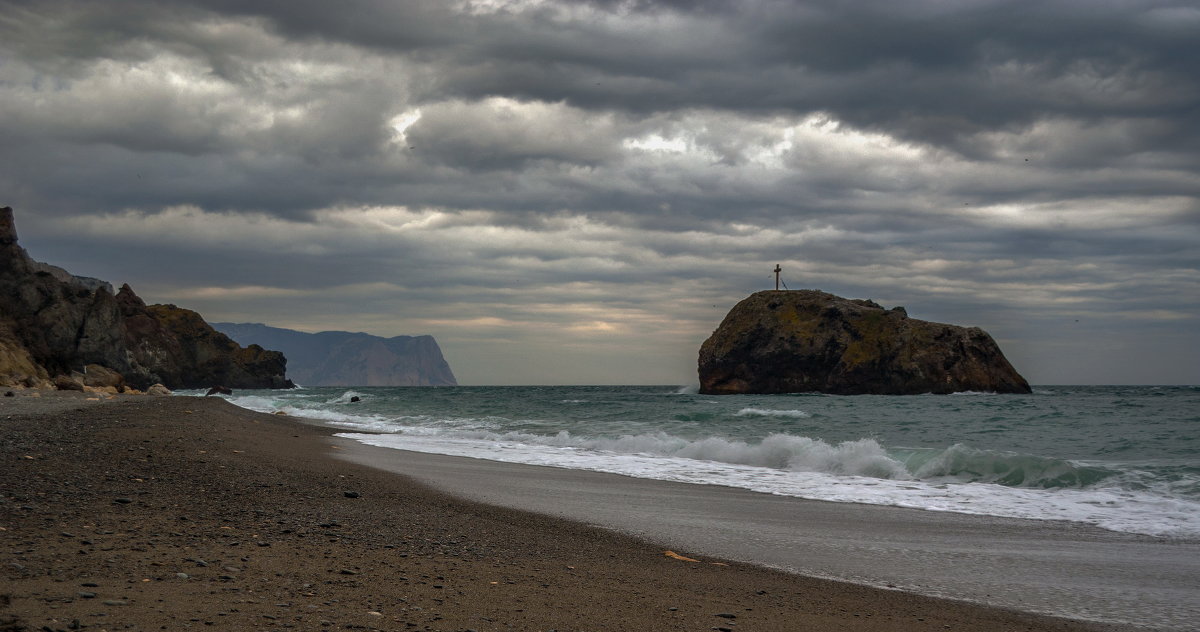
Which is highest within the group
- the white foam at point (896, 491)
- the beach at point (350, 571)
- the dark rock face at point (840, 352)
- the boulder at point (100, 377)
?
the dark rock face at point (840, 352)

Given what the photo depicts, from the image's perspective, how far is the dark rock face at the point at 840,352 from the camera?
2687 inches

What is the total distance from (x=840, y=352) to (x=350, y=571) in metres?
74.2

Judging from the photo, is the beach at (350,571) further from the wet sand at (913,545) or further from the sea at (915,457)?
the sea at (915,457)

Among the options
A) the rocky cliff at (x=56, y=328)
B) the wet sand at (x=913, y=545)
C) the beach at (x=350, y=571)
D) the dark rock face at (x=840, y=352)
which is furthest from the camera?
the dark rock face at (x=840, y=352)

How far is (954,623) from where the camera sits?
4.27 meters

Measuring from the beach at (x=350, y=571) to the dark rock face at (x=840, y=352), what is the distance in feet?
223

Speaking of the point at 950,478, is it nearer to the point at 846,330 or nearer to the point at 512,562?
the point at 512,562

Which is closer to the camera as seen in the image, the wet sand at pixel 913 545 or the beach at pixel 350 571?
the beach at pixel 350 571

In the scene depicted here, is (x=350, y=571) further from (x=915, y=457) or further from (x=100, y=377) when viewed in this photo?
(x=100, y=377)

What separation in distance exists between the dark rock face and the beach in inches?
2672

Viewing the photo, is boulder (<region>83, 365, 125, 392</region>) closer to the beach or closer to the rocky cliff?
the rocky cliff

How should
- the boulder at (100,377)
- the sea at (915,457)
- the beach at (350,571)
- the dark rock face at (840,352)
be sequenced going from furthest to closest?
the dark rock face at (840,352) → the boulder at (100,377) → the sea at (915,457) → the beach at (350,571)

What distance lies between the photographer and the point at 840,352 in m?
74.3

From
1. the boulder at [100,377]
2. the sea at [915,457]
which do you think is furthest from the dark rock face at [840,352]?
the boulder at [100,377]
